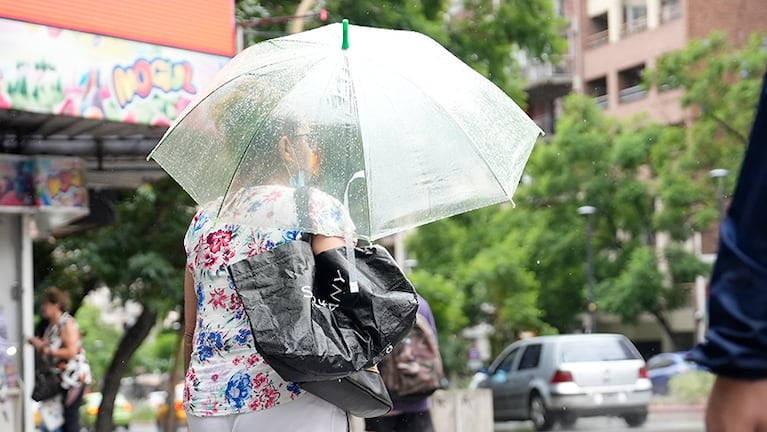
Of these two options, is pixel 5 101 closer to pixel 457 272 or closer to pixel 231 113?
pixel 231 113

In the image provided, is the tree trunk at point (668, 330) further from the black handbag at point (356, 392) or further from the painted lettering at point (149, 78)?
the black handbag at point (356, 392)

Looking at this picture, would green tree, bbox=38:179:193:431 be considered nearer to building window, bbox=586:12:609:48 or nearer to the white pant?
the white pant

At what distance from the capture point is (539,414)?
2316 centimetres

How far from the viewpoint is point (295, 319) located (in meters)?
3.43

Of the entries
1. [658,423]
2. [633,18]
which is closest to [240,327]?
[658,423]

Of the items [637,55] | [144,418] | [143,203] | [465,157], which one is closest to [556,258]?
[637,55]

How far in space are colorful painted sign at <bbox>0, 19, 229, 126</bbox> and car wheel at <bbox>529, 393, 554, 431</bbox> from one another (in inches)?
559

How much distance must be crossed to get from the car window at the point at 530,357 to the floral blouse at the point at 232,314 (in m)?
19.8

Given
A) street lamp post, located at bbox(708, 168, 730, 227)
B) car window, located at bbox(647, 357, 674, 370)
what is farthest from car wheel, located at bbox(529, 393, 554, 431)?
street lamp post, located at bbox(708, 168, 730, 227)

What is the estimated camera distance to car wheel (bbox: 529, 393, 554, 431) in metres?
22.9

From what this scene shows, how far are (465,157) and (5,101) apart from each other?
5.25 metres

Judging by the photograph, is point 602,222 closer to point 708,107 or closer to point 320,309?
point 708,107

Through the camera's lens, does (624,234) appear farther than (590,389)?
Yes

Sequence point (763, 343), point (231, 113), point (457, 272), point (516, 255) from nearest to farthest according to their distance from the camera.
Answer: point (763, 343), point (231, 113), point (516, 255), point (457, 272)
